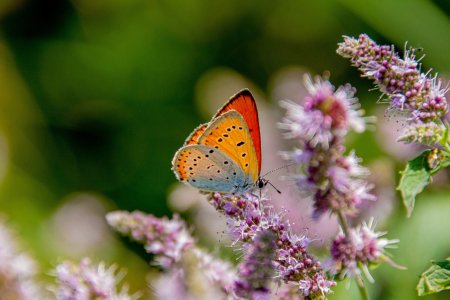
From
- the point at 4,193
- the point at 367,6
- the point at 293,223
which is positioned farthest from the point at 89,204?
the point at 293,223

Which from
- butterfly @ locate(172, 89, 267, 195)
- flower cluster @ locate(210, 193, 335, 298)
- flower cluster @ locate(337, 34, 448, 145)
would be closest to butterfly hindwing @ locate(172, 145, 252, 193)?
butterfly @ locate(172, 89, 267, 195)

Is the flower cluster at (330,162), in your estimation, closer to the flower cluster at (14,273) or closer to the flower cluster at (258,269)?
the flower cluster at (258,269)

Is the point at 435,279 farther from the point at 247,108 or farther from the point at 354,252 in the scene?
the point at 247,108

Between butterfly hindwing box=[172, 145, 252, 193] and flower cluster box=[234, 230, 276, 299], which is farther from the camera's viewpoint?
butterfly hindwing box=[172, 145, 252, 193]

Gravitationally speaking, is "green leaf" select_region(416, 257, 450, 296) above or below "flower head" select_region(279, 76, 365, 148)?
below

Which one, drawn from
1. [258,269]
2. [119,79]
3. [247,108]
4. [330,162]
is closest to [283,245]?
[258,269]

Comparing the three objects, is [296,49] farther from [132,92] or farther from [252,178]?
[252,178]

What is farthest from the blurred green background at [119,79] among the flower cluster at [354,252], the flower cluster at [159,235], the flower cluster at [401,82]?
the flower cluster at [354,252]

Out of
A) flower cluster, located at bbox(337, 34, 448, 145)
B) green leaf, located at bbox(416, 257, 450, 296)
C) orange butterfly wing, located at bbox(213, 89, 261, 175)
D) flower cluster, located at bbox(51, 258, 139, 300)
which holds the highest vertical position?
flower cluster, located at bbox(337, 34, 448, 145)

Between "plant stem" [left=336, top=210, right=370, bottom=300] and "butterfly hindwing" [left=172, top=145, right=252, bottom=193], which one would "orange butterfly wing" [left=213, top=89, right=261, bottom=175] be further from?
"plant stem" [left=336, top=210, right=370, bottom=300]
